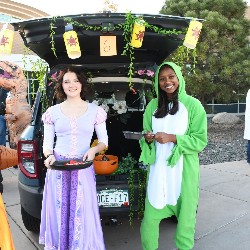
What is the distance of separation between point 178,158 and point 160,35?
41.7 inches

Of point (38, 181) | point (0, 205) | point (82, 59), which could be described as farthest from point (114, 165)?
point (0, 205)

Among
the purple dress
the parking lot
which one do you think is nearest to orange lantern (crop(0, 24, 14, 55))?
the purple dress

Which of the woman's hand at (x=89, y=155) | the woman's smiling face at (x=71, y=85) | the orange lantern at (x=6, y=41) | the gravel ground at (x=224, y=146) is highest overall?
the orange lantern at (x=6, y=41)

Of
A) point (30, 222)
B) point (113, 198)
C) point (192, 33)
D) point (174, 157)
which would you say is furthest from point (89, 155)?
point (30, 222)

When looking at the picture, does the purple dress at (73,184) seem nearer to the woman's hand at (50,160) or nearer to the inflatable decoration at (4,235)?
the woman's hand at (50,160)

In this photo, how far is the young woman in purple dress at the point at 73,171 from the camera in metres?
2.62

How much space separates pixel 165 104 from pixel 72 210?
3.72ft

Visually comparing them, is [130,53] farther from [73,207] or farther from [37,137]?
[73,207]

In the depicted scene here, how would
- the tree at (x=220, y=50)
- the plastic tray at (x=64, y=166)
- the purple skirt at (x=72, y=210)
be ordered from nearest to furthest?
the plastic tray at (x=64, y=166), the purple skirt at (x=72, y=210), the tree at (x=220, y=50)

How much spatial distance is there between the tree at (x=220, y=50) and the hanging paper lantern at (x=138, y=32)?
9255mm

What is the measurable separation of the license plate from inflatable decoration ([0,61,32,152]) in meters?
3.01

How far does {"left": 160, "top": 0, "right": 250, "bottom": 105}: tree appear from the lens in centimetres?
1209

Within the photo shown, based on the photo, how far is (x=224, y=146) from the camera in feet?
30.9

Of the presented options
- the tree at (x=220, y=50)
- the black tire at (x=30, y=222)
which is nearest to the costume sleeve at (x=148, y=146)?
the black tire at (x=30, y=222)
